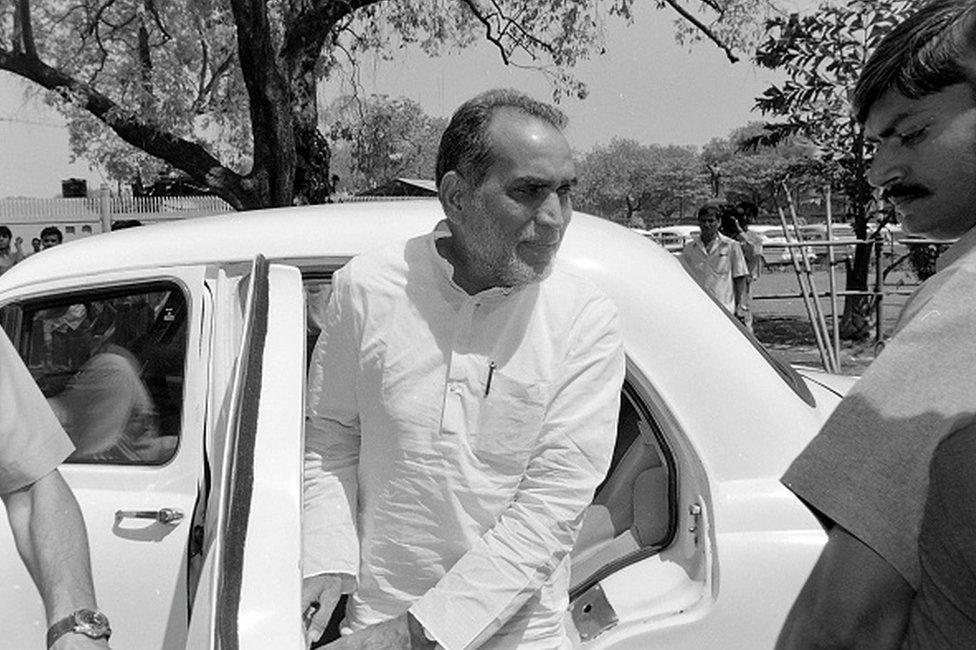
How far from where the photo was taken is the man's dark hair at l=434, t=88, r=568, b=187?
2.00 meters

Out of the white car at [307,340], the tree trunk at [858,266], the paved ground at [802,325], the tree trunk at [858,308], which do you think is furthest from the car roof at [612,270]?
the tree trunk at [858,308]

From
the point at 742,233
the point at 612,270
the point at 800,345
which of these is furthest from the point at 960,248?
the point at 800,345

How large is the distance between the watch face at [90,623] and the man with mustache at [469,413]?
0.35 metres

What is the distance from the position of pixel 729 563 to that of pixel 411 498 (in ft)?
2.68

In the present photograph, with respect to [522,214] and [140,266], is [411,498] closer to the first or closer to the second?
[522,214]

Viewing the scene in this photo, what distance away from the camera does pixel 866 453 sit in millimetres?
967

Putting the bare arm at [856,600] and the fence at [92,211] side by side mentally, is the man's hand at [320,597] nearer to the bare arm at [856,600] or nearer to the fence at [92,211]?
the bare arm at [856,600]

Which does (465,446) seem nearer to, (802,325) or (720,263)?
(720,263)

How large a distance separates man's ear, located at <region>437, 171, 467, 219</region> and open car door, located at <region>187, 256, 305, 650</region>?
35cm

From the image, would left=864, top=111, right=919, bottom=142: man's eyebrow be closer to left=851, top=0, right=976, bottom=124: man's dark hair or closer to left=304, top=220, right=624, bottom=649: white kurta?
left=851, top=0, right=976, bottom=124: man's dark hair

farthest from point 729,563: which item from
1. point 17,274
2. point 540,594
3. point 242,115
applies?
point 242,115

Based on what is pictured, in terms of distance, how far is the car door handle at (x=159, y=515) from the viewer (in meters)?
2.47

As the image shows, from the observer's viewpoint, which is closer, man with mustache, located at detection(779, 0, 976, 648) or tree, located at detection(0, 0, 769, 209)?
man with mustache, located at detection(779, 0, 976, 648)

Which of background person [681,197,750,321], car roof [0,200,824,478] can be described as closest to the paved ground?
background person [681,197,750,321]
